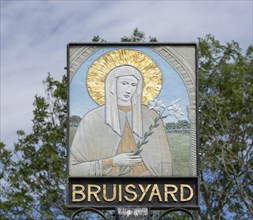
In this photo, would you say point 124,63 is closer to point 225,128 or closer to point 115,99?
point 115,99

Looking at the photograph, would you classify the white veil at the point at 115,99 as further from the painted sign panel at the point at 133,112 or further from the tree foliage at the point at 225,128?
the tree foliage at the point at 225,128

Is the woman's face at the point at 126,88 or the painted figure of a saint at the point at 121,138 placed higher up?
the woman's face at the point at 126,88

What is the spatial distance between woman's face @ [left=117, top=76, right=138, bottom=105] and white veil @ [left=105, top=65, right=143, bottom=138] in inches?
1.9

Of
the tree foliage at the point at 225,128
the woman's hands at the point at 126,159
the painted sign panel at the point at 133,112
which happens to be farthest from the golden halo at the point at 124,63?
the tree foliage at the point at 225,128

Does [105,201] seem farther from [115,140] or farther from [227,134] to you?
[227,134]

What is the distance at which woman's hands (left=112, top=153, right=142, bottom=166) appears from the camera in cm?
1438

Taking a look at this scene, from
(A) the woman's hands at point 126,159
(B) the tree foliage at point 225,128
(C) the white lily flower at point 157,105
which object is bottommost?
(A) the woman's hands at point 126,159

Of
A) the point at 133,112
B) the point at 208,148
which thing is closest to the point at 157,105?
the point at 133,112

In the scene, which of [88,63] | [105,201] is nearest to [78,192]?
[105,201]

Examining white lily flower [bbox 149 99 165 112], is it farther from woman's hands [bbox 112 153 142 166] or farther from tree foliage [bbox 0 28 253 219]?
tree foliage [bbox 0 28 253 219]

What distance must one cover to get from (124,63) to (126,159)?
155 cm

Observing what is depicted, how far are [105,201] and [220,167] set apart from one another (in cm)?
1861

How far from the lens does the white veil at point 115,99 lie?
47.8 ft

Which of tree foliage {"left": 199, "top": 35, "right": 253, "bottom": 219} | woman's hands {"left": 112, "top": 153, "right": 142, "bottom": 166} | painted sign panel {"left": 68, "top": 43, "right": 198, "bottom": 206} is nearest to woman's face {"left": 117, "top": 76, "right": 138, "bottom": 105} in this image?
painted sign panel {"left": 68, "top": 43, "right": 198, "bottom": 206}
